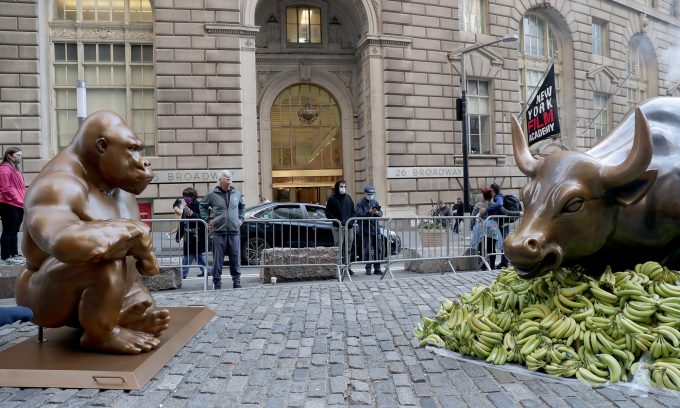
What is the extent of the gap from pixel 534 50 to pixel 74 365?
81.6 feet

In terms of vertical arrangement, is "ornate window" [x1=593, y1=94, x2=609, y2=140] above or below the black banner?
above

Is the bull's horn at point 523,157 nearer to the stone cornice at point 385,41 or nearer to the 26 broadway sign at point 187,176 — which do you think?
the 26 broadway sign at point 187,176

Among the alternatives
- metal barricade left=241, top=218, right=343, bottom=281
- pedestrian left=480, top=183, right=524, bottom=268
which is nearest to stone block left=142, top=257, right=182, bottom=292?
metal barricade left=241, top=218, right=343, bottom=281

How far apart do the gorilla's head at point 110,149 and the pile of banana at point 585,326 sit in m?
2.70

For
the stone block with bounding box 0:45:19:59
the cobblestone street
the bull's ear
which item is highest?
the stone block with bounding box 0:45:19:59

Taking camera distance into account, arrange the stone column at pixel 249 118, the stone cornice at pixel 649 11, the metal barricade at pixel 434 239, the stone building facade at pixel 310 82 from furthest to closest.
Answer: the stone cornice at pixel 649 11
the stone column at pixel 249 118
the stone building facade at pixel 310 82
the metal barricade at pixel 434 239

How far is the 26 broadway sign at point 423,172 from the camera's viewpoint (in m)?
19.2

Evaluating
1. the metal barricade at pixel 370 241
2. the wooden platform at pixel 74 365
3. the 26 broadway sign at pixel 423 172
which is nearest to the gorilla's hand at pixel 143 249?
the wooden platform at pixel 74 365

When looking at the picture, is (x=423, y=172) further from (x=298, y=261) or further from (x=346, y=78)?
(x=298, y=261)

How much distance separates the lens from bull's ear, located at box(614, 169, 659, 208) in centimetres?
295

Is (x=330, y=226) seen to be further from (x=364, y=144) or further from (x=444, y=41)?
(x=444, y=41)

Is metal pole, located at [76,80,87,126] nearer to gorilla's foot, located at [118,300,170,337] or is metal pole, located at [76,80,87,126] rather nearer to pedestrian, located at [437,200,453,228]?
gorilla's foot, located at [118,300,170,337]

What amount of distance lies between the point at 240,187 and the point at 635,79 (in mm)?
23957

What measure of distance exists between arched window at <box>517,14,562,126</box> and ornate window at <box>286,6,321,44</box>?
9.90 metres
